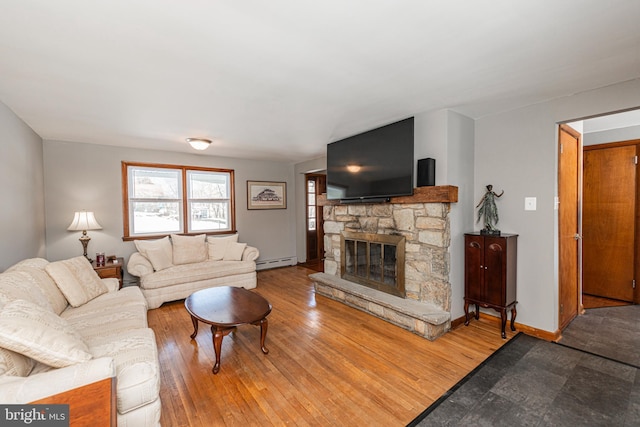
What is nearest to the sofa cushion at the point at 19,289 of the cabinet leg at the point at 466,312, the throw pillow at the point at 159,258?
the throw pillow at the point at 159,258

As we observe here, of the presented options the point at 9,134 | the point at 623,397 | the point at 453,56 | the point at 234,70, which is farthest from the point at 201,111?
the point at 623,397

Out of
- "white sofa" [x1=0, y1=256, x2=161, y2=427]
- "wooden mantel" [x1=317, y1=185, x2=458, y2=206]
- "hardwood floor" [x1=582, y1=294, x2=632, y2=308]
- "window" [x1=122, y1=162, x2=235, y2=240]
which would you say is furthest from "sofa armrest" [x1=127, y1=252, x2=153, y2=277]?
"hardwood floor" [x1=582, y1=294, x2=632, y2=308]

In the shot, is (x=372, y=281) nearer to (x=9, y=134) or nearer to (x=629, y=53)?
(x=629, y=53)

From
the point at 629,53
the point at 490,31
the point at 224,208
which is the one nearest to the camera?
the point at 490,31

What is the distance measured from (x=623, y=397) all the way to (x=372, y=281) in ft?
7.43

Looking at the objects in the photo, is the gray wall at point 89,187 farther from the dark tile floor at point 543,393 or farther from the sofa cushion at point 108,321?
the dark tile floor at point 543,393

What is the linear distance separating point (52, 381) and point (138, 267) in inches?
116

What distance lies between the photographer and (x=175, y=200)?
493 cm

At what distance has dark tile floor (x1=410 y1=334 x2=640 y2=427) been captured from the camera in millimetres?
1738

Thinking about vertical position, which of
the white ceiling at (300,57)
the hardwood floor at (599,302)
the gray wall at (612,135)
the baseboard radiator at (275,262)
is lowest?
the hardwood floor at (599,302)

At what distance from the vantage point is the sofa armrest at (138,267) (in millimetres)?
3879

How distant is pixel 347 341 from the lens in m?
2.75

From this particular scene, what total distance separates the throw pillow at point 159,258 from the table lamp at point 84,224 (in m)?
0.78

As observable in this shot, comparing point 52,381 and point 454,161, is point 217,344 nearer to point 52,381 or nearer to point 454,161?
point 52,381
